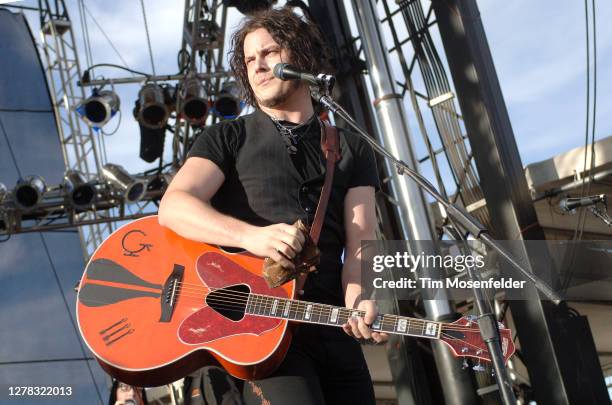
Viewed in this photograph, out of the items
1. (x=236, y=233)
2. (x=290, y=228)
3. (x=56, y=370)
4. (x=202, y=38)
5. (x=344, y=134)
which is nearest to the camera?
(x=290, y=228)

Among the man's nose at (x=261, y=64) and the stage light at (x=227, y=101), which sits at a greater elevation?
the stage light at (x=227, y=101)

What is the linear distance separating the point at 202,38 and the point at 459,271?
16.4 ft

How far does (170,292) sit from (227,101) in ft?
22.4

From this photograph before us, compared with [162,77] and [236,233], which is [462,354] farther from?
[162,77]

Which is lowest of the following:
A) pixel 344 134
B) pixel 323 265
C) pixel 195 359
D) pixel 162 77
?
pixel 195 359

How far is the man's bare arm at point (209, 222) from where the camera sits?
1.92 m

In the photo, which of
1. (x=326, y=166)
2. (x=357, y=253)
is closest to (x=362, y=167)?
(x=326, y=166)

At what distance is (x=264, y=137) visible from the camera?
229 centimetres

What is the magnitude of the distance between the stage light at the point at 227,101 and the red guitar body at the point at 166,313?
21.7 feet

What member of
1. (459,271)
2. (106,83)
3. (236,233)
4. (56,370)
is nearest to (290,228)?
(236,233)

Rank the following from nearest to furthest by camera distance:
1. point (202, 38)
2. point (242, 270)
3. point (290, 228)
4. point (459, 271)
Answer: point (290, 228), point (242, 270), point (459, 271), point (202, 38)

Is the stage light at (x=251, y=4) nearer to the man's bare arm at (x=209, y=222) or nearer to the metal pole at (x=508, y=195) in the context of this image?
the metal pole at (x=508, y=195)

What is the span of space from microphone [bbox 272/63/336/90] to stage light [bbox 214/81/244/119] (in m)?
6.71

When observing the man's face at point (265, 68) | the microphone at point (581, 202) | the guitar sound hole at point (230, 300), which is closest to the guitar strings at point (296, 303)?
the guitar sound hole at point (230, 300)
